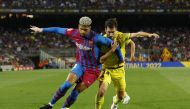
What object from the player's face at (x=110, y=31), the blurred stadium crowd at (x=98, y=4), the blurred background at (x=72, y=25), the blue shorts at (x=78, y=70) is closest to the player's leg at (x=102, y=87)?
the blue shorts at (x=78, y=70)

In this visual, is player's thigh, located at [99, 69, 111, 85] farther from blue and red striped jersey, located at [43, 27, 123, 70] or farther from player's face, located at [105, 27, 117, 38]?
player's face, located at [105, 27, 117, 38]

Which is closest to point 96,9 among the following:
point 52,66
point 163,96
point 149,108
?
point 52,66

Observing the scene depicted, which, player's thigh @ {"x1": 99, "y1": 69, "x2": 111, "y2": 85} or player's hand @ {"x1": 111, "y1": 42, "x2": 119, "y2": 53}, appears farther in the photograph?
player's thigh @ {"x1": 99, "y1": 69, "x2": 111, "y2": 85}

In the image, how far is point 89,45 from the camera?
11.1 meters

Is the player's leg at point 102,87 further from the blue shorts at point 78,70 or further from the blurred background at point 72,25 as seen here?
the blurred background at point 72,25

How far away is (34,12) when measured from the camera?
54781mm

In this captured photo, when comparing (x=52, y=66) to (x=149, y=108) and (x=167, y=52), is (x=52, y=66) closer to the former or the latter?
(x=167, y=52)

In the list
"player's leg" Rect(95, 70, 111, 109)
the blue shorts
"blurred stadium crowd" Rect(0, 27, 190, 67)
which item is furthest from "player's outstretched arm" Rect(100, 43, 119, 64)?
"blurred stadium crowd" Rect(0, 27, 190, 67)

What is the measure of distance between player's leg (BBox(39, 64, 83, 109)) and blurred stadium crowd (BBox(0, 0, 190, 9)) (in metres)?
44.3

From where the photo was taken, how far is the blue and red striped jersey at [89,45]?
36.4ft

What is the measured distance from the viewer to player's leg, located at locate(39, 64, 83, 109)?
10922 mm

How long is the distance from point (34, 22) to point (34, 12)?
4427 mm

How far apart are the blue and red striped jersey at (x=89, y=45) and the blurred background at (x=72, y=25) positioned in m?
34.7

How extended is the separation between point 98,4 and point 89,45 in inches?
1776
